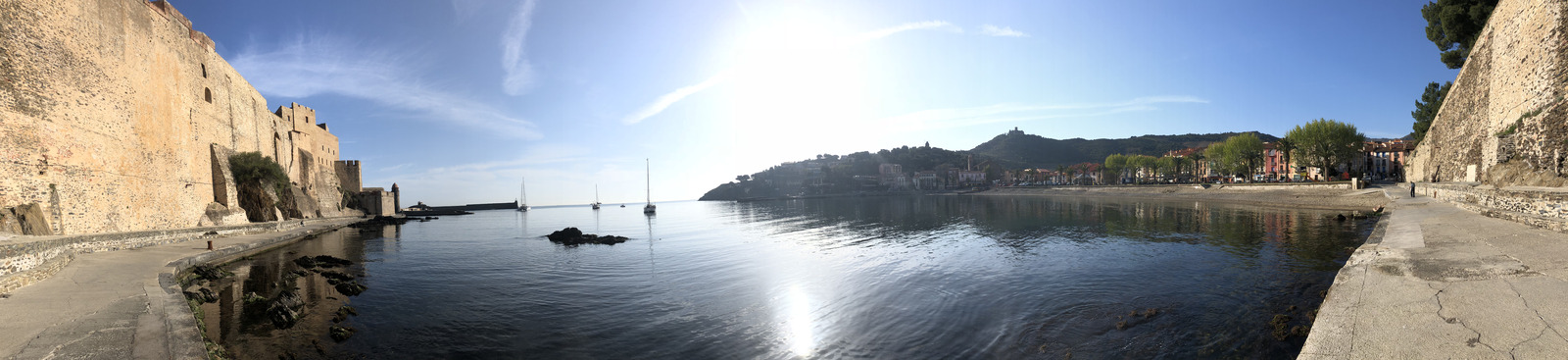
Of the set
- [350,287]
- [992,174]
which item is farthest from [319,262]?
[992,174]

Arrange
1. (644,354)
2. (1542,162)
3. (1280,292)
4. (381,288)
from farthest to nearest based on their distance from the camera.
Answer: (1542,162), (381,288), (1280,292), (644,354)

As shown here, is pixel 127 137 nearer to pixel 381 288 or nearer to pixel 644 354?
pixel 381 288

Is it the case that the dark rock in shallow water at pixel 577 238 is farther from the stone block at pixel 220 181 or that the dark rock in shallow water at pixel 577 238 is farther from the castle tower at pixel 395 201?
the castle tower at pixel 395 201

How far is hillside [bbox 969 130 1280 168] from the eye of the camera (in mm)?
175125

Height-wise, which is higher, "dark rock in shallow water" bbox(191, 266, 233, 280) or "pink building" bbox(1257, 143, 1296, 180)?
"pink building" bbox(1257, 143, 1296, 180)

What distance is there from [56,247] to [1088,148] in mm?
217446

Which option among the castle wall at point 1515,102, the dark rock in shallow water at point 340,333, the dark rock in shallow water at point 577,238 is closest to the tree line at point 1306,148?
the castle wall at point 1515,102

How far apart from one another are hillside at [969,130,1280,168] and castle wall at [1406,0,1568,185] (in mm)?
153976

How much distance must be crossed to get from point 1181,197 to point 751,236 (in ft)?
155

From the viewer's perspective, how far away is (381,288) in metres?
13.7

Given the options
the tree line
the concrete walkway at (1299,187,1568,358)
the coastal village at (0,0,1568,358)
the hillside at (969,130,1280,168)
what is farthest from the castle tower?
the hillside at (969,130,1280,168)

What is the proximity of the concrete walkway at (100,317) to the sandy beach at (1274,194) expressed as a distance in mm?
43565

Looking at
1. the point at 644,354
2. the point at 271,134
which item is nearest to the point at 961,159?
the point at 271,134

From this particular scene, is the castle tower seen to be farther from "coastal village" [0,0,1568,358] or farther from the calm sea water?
the calm sea water
